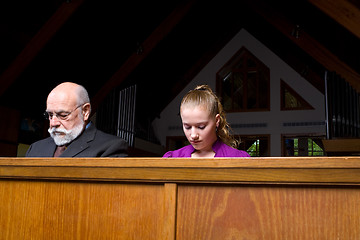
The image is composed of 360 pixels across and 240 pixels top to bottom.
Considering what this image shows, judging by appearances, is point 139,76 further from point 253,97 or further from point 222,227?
point 222,227

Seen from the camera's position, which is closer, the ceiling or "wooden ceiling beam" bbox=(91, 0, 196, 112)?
the ceiling

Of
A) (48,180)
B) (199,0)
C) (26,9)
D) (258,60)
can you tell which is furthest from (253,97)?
(48,180)

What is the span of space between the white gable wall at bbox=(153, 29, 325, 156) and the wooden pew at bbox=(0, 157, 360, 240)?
8168 millimetres

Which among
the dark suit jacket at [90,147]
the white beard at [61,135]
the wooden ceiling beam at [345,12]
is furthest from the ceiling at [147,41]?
the white beard at [61,135]

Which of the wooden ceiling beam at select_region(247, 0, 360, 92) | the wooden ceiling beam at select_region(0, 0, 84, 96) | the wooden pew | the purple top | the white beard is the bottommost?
the wooden pew

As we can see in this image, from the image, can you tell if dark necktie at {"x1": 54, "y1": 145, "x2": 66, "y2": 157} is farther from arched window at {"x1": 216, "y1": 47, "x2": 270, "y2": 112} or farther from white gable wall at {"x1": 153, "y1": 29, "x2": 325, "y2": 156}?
arched window at {"x1": 216, "y1": 47, "x2": 270, "y2": 112}

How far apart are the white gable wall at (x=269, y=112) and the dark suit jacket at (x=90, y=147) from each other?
7211 millimetres

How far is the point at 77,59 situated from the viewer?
6684 mm

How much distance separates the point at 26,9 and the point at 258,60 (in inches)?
225

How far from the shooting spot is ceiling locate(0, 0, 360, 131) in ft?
18.1

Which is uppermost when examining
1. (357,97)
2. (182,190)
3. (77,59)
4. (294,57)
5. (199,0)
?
(199,0)

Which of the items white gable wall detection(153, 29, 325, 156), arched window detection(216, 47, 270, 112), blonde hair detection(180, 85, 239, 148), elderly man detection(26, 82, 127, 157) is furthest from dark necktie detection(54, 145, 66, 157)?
arched window detection(216, 47, 270, 112)

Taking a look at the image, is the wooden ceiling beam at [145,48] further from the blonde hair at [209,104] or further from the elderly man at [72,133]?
the blonde hair at [209,104]

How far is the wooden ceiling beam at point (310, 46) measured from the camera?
255 inches
